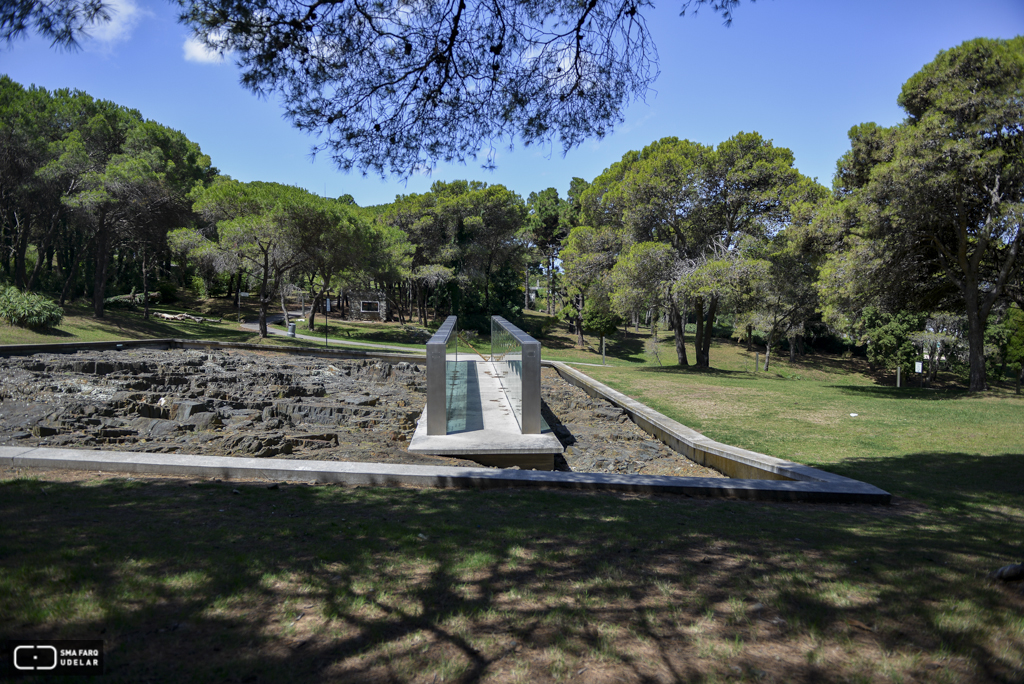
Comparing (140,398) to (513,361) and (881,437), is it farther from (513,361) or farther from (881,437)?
(881,437)

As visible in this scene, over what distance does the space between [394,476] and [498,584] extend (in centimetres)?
242

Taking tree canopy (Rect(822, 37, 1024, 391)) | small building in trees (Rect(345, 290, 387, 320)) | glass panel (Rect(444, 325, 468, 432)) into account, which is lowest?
glass panel (Rect(444, 325, 468, 432))

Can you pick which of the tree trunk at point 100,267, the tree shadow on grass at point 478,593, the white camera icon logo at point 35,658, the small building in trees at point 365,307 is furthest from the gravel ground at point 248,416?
the small building in trees at point 365,307

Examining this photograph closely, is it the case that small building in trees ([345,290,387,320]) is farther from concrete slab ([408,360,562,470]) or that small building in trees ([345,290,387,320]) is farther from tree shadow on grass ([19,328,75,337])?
concrete slab ([408,360,562,470])

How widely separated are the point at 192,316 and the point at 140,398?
27.9 m

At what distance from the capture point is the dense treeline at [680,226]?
12297 millimetres

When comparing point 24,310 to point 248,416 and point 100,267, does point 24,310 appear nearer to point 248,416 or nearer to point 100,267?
point 100,267

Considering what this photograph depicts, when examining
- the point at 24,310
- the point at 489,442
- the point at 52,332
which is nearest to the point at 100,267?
the point at 52,332

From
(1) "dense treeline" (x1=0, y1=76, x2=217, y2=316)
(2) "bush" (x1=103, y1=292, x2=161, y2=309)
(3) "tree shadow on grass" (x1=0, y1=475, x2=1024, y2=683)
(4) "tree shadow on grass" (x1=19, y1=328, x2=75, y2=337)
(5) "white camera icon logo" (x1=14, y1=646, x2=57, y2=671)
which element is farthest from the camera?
(2) "bush" (x1=103, y1=292, x2=161, y2=309)

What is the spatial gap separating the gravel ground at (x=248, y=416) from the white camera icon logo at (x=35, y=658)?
3.78 metres

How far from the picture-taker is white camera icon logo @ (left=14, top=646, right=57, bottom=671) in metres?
1.89

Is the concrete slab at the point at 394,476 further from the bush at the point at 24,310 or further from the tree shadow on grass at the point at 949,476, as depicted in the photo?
the bush at the point at 24,310

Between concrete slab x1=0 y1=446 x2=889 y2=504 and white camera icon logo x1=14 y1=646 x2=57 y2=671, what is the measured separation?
282cm

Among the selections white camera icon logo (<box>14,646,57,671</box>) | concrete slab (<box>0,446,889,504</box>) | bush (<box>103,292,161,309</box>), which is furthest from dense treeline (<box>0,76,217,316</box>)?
white camera icon logo (<box>14,646,57,671</box>)
